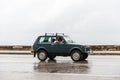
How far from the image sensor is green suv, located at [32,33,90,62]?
Result: 24672mm

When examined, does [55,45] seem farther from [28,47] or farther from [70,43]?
[28,47]

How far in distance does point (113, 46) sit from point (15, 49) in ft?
31.7

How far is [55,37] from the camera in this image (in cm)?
2547

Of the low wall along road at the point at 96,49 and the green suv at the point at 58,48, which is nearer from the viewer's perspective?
the green suv at the point at 58,48

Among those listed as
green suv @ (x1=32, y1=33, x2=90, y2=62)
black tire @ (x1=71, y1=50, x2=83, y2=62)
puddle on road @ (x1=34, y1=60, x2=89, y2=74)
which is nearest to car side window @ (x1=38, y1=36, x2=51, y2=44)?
green suv @ (x1=32, y1=33, x2=90, y2=62)

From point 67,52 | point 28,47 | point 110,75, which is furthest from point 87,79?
point 28,47

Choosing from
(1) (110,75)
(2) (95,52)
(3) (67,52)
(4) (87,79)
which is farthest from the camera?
(2) (95,52)

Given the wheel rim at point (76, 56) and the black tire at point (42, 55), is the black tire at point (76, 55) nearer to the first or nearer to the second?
the wheel rim at point (76, 56)

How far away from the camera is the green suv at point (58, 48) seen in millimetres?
24672

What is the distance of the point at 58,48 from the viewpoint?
82.8 ft

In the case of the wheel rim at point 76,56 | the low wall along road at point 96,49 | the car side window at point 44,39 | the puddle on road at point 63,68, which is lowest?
the puddle on road at point 63,68

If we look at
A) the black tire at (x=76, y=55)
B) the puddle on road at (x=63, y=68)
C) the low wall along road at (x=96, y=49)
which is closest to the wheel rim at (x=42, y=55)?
the black tire at (x=76, y=55)

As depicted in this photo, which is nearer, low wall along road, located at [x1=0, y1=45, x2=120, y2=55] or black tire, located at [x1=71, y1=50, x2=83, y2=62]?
black tire, located at [x1=71, y1=50, x2=83, y2=62]

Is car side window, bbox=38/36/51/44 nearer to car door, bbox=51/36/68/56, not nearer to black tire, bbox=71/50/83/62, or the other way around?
car door, bbox=51/36/68/56
